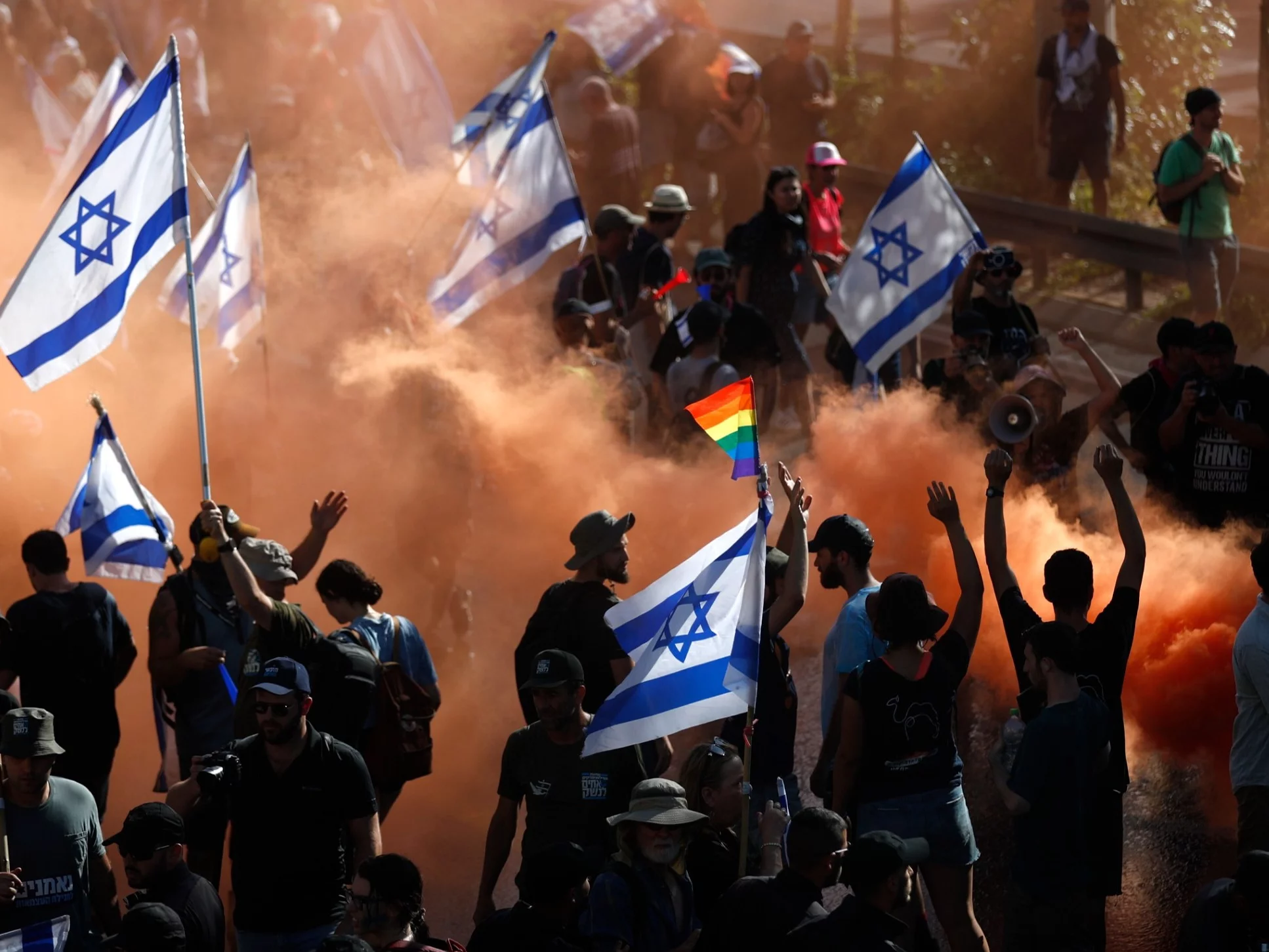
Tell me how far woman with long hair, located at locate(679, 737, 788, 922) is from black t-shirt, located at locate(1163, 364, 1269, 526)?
358 cm

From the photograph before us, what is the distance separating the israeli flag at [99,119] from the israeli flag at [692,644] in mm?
7420

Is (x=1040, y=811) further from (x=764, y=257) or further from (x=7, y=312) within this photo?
(x=764, y=257)

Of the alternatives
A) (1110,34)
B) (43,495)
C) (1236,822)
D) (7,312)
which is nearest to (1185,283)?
(1110,34)

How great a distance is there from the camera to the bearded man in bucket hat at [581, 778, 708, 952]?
530 centimetres

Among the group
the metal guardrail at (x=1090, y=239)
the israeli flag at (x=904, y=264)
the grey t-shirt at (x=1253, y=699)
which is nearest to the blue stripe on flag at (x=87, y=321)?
the israeli flag at (x=904, y=264)

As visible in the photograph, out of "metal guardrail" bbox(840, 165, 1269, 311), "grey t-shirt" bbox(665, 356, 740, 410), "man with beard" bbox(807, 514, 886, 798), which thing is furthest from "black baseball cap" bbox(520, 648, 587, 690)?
"metal guardrail" bbox(840, 165, 1269, 311)

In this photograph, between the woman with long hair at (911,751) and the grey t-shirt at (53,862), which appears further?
the woman with long hair at (911,751)

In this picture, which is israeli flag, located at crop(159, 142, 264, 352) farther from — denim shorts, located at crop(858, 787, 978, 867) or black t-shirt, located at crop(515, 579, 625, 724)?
denim shorts, located at crop(858, 787, 978, 867)

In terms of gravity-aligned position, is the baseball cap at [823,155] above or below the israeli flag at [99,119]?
below

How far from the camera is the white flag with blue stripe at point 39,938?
5.72 meters

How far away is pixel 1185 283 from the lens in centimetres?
1427

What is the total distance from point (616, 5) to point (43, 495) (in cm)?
656

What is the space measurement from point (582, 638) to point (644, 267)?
569 centimetres

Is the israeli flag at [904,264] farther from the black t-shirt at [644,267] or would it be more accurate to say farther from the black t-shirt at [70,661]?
the black t-shirt at [70,661]
